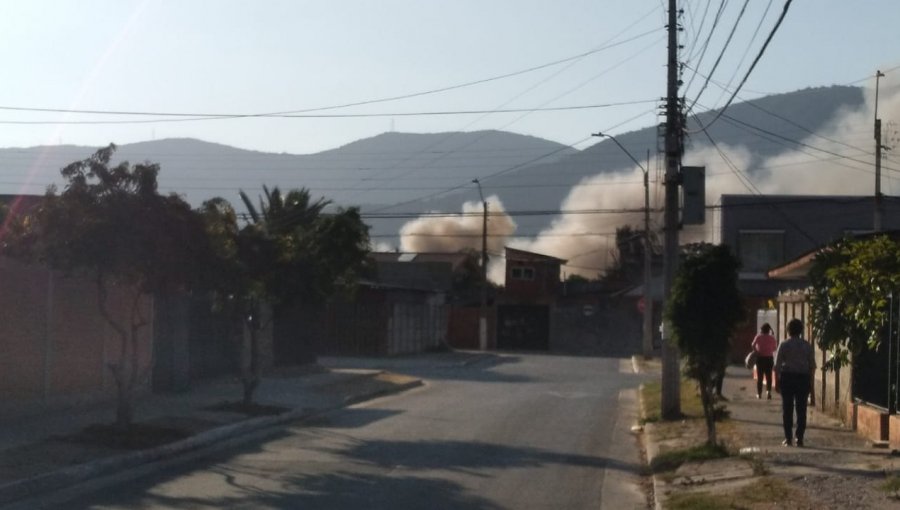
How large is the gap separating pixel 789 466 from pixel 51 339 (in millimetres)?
11891

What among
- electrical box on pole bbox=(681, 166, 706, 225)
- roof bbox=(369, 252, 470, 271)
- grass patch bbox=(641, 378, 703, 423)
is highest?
roof bbox=(369, 252, 470, 271)

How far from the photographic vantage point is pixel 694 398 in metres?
26.6

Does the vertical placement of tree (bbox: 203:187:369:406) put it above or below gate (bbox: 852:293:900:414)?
above

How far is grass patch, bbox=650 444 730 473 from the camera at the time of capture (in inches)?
620

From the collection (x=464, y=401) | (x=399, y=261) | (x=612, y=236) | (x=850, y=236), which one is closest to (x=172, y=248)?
(x=850, y=236)

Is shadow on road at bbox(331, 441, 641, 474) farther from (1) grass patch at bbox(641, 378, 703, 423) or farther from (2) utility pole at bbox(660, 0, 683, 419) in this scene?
(2) utility pole at bbox(660, 0, 683, 419)

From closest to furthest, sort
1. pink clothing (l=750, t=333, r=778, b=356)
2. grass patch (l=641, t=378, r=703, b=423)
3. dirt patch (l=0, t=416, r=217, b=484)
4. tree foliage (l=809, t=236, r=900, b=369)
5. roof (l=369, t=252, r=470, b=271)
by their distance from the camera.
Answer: dirt patch (l=0, t=416, r=217, b=484) < tree foliage (l=809, t=236, r=900, b=369) < grass patch (l=641, t=378, r=703, b=423) < pink clothing (l=750, t=333, r=778, b=356) < roof (l=369, t=252, r=470, b=271)

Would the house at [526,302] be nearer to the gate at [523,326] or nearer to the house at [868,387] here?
the gate at [523,326]

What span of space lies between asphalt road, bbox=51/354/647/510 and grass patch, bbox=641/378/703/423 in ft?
1.52

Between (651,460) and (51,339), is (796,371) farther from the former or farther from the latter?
(51,339)

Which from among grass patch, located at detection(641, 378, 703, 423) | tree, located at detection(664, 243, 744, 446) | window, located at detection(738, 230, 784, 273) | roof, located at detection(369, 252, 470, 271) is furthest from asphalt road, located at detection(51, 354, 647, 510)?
roof, located at detection(369, 252, 470, 271)

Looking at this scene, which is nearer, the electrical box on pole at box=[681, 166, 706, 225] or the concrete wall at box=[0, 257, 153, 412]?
the concrete wall at box=[0, 257, 153, 412]

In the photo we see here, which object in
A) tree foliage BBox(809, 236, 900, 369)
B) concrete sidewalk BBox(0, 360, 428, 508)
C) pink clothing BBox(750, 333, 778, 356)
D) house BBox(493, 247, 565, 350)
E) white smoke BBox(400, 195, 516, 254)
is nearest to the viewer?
concrete sidewalk BBox(0, 360, 428, 508)

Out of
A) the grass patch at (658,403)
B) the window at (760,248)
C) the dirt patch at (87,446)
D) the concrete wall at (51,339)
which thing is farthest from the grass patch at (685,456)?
the window at (760,248)
